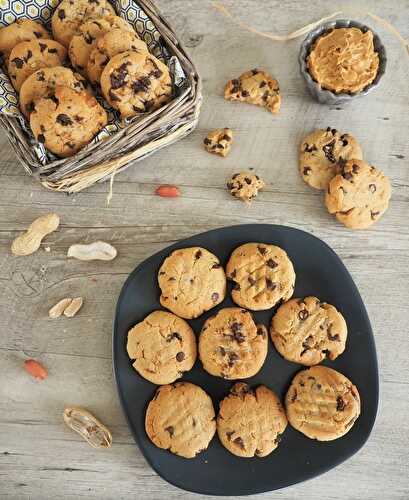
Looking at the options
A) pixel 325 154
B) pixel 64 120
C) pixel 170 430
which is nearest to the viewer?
pixel 64 120

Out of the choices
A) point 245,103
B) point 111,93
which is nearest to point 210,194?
point 245,103

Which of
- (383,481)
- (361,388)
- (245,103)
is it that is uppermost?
(245,103)

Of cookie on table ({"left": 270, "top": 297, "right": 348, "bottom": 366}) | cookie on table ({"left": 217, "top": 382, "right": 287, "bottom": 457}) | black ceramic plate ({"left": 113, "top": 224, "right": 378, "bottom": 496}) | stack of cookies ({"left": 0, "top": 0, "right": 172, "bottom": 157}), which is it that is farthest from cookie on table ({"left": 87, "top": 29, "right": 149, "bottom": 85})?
cookie on table ({"left": 217, "top": 382, "right": 287, "bottom": 457})

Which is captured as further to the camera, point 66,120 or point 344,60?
point 344,60

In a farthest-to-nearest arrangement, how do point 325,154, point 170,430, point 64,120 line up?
point 325,154, point 170,430, point 64,120

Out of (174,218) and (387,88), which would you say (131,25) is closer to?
(174,218)

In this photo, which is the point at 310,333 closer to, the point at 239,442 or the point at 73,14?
the point at 239,442

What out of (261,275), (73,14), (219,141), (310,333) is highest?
(73,14)

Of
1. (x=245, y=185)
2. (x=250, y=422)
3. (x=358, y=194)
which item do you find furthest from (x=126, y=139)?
(x=250, y=422)
